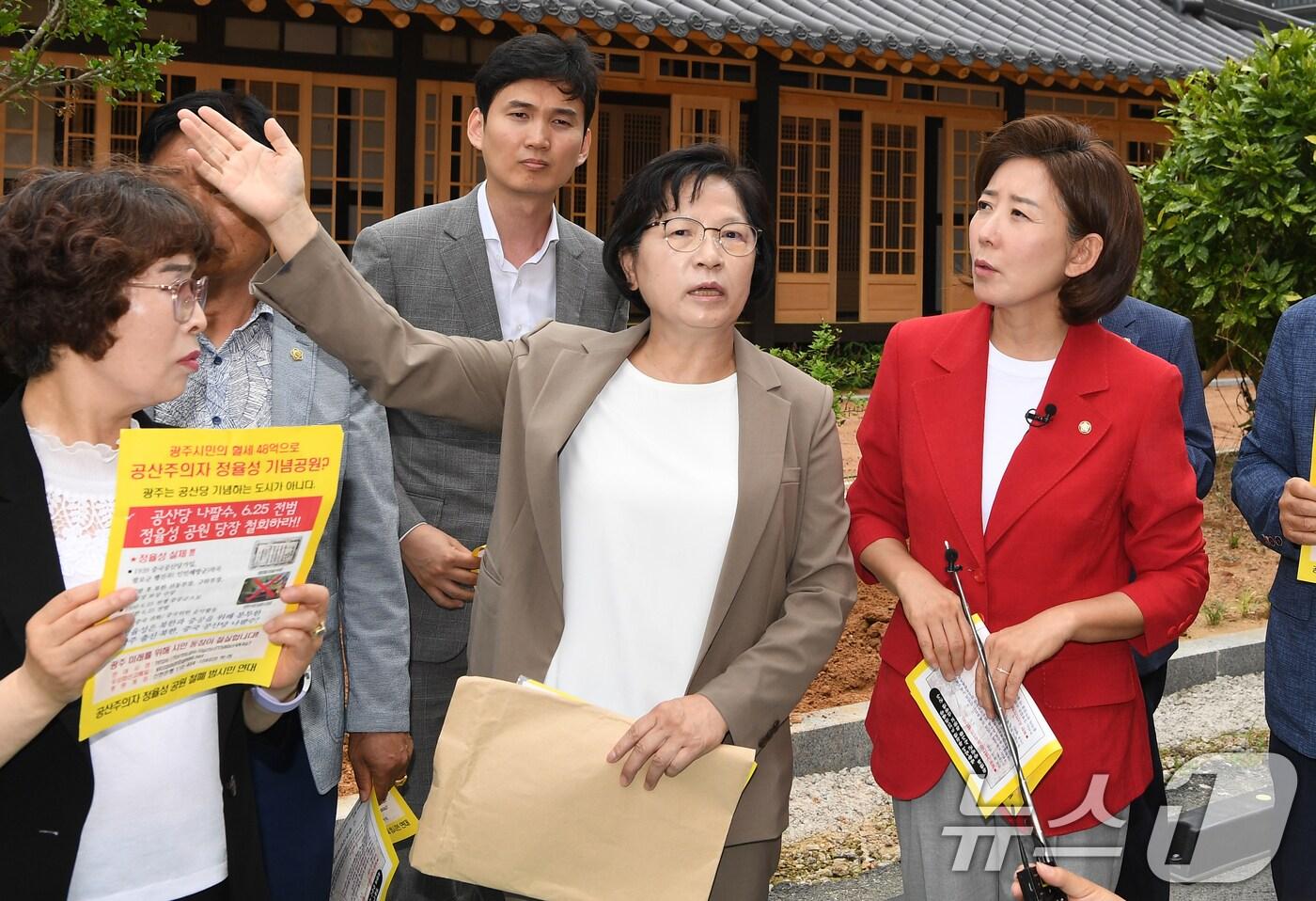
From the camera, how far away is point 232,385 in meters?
2.87

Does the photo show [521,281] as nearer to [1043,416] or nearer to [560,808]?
[1043,416]

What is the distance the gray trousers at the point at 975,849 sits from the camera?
2.77m

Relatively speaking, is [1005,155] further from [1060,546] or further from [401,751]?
[401,751]

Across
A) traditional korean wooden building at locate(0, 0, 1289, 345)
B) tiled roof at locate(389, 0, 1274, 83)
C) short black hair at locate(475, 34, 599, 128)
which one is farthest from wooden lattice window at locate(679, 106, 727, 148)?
short black hair at locate(475, 34, 599, 128)

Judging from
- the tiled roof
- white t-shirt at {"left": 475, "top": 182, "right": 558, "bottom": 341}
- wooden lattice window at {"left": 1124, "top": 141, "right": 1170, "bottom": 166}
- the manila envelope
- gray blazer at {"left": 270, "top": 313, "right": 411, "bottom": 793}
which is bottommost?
the manila envelope

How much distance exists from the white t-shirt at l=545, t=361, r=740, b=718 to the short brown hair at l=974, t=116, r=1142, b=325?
2.76ft

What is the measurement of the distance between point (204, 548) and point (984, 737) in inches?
60.2

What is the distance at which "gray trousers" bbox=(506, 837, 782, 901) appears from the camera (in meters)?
2.70

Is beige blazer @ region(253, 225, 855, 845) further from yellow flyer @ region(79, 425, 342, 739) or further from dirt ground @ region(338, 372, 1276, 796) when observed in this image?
dirt ground @ region(338, 372, 1276, 796)

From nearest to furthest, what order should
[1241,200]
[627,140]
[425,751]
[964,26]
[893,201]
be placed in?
[425,751] < [1241,200] < [964,26] < [893,201] < [627,140]

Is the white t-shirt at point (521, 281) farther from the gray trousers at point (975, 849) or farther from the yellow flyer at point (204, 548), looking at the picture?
the gray trousers at point (975, 849)

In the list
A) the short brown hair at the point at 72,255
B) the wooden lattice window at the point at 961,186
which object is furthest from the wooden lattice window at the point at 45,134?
the short brown hair at the point at 72,255

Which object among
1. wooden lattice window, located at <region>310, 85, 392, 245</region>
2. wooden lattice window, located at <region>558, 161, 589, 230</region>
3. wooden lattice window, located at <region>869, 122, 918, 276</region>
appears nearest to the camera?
wooden lattice window, located at <region>310, 85, 392, 245</region>

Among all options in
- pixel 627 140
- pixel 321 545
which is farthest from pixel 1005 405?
pixel 627 140
